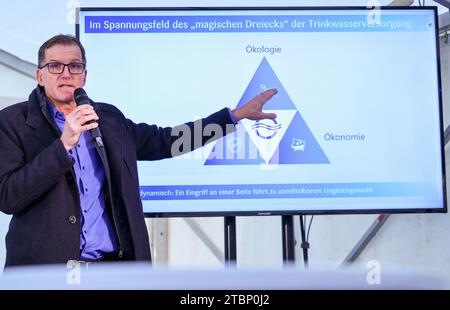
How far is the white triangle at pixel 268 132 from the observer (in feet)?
7.65

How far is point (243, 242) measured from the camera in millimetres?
3340

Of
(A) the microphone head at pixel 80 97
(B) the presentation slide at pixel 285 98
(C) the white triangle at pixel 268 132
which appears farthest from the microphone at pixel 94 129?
(C) the white triangle at pixel 268 132

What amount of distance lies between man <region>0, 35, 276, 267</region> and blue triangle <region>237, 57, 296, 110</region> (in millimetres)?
616

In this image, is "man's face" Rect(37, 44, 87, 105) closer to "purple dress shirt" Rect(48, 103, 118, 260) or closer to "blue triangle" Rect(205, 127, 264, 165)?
"purple dress shirt" Rect(48, 103, 118, 260)

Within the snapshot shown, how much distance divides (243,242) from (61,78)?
167 centimetres

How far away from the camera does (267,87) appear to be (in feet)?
7.75

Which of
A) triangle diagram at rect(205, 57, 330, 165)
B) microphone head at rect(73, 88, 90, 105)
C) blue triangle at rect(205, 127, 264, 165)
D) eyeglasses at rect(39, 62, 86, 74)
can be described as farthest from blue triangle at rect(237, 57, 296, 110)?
microphone head at rect(73, 88, 90, 105)

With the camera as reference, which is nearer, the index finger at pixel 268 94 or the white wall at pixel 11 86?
the index finger at pixel 268 94

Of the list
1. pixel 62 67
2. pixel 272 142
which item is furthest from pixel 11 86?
pixel 272 142

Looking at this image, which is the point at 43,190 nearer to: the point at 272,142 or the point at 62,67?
the point at 62,67

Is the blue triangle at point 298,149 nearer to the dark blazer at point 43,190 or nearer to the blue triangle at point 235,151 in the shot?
the blue triangle at point 235,151

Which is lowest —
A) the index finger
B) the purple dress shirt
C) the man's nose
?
the purple dress shirt

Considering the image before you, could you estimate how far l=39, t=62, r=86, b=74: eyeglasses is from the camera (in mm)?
1896

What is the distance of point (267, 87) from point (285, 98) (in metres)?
0.07
